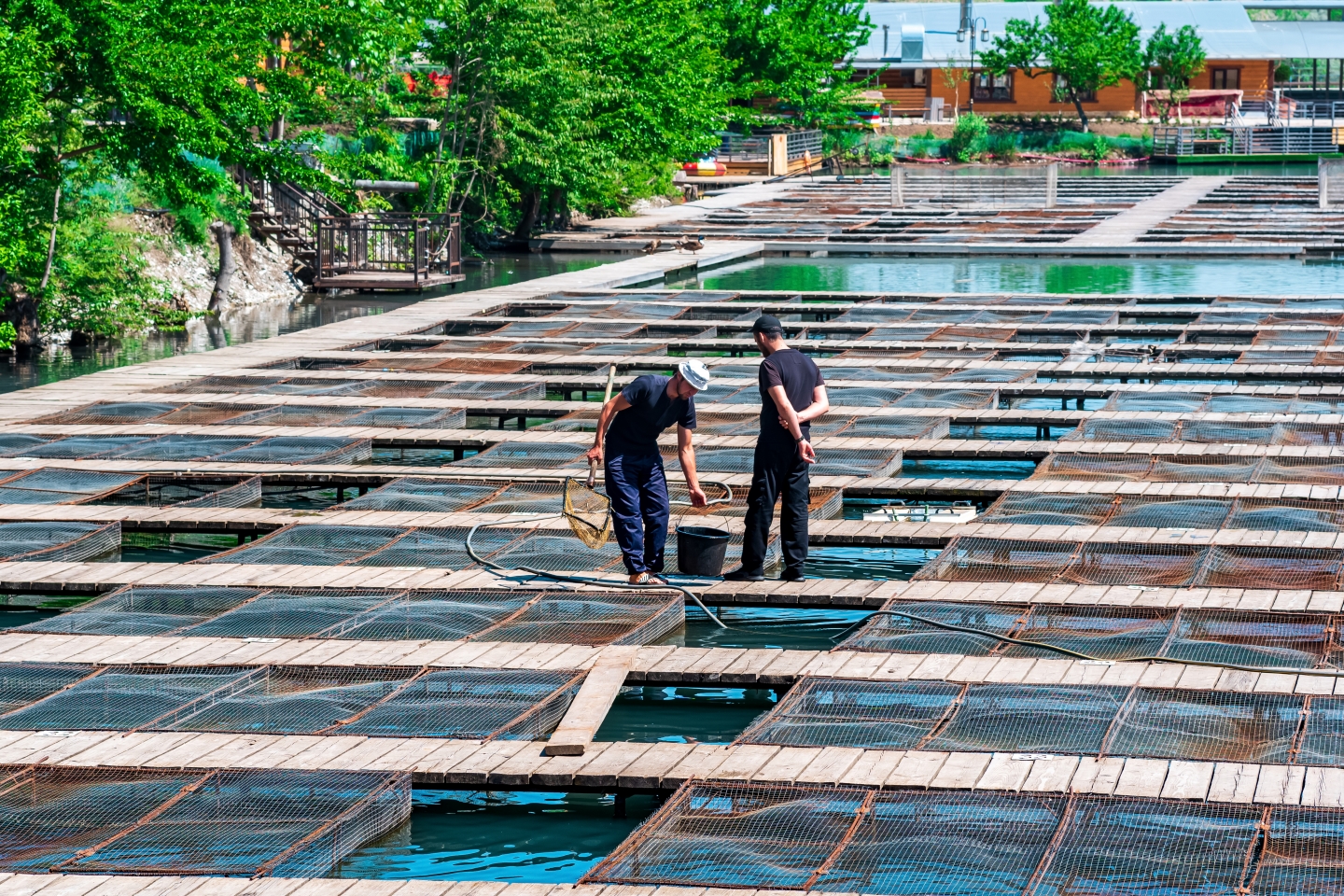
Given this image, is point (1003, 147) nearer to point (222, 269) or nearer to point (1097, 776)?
point (222, 269)

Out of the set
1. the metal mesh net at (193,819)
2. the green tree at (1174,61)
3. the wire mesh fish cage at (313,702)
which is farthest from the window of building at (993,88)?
the metal mesh net at (193,819)

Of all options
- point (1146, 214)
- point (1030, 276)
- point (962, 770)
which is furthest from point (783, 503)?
point (1146, 214)

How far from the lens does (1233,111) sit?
286 ft

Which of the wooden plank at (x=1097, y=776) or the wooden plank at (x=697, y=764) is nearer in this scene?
the wooden plank at (x=1097, y=776)

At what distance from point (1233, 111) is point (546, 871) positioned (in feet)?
280

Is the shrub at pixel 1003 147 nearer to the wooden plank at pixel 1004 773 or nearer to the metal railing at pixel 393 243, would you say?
the metal railing at pixel 393 243

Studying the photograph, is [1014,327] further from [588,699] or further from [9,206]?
[588,699]

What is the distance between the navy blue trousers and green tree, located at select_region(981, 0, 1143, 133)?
255 ft

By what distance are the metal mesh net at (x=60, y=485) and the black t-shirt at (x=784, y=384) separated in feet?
22.3

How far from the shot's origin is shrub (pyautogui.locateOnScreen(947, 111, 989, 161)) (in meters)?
80.2

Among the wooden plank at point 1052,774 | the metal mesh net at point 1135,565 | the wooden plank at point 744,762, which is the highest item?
the metal mesh net at point 1135,565

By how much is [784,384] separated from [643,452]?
1.03 meters

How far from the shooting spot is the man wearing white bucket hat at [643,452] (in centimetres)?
1151

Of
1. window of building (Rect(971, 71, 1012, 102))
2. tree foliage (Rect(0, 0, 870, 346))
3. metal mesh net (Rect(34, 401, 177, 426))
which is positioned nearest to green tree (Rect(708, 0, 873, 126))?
tree foliage (Rect(0, 0, 870, 346))
